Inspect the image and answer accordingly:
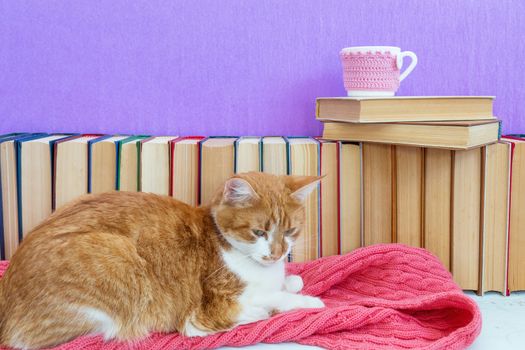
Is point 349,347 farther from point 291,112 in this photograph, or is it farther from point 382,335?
point 291,112

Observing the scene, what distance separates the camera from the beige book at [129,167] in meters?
1.37

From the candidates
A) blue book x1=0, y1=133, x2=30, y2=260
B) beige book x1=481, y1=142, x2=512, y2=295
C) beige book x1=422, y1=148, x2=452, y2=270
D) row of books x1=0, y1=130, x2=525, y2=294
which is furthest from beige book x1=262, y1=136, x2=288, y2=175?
blue book x1=0, y1=133, x2=30, y2=260

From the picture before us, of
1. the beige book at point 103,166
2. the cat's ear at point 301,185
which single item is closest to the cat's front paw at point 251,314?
the cat's ear at point 301,185

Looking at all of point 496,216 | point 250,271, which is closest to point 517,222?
point 496,216

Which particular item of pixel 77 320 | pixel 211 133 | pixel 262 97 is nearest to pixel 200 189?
pixel 211 133

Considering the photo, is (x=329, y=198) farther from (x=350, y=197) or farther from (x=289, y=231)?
(x=289, y=231)

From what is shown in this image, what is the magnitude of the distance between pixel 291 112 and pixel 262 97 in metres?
0.09

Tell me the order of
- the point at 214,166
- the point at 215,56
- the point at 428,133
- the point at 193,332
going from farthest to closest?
1. the point at 215,56
2. the point at 214,166
3. the point at 428,133
4. the point at 193,332

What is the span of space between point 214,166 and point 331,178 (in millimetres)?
294

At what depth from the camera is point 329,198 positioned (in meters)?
1.43

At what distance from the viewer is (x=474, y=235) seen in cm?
138

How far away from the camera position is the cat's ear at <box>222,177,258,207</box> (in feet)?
3.69

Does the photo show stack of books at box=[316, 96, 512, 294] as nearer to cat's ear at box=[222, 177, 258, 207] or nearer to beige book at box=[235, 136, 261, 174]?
beige book at box=[235, 136, 261, 174]

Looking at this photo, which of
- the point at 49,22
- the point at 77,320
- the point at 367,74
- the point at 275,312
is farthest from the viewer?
the point at 49,22
